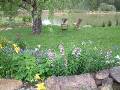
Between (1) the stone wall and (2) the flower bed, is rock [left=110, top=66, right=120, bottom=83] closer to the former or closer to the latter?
(1) the stone wall

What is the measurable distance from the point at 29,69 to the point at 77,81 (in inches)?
36.1

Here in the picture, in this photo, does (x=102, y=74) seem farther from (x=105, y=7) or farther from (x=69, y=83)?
(x=105, y=7)

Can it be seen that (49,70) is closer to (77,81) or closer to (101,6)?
(77,81)

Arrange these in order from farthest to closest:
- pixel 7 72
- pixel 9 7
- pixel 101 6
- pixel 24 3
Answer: pixel 101 6, pixel 24 3, pixel 9 7, pixel 7 72

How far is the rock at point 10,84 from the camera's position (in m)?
6.87

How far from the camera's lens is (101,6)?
50.4 metres

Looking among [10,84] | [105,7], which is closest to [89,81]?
[10,84]

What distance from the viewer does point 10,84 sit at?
22.6 feet

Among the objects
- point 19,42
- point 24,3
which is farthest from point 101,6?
point 19,42

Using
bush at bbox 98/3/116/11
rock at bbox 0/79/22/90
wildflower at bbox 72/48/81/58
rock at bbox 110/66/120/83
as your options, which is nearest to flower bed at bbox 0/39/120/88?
wildflower at bbox 72/48/81/58

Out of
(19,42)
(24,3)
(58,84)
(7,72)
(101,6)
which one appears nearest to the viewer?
(58,84)

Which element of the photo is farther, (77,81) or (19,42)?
(19,42)

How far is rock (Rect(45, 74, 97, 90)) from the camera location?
6.69 meters

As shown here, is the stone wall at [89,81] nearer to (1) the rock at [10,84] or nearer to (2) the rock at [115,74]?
(2) the rock at [115,74]
